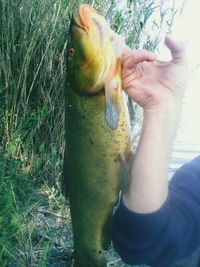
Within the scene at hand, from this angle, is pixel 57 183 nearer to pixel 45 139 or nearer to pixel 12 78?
pixel 45 139

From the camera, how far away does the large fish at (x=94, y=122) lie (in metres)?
1.64

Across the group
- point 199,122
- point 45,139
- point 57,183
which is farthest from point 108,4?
point 199,122

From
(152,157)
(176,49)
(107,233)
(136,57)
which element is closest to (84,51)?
(136,57)

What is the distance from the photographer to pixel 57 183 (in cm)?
456

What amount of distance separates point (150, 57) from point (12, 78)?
2998 millimetres

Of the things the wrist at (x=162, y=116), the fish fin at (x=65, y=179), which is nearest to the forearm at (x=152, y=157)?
the wrist at (x=162, y=116)

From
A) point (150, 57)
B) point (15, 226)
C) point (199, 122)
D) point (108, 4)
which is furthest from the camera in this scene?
point (199, 122)

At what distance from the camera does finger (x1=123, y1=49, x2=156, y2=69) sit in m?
1.60

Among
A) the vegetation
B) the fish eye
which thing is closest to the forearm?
the fish eye

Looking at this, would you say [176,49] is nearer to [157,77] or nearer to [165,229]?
[157,77]

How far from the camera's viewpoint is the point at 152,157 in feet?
5.43

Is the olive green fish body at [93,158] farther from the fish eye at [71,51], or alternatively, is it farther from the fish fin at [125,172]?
the fish eye at [71,51]

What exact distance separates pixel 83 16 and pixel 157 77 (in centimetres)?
31

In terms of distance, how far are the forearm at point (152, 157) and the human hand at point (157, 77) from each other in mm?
40
